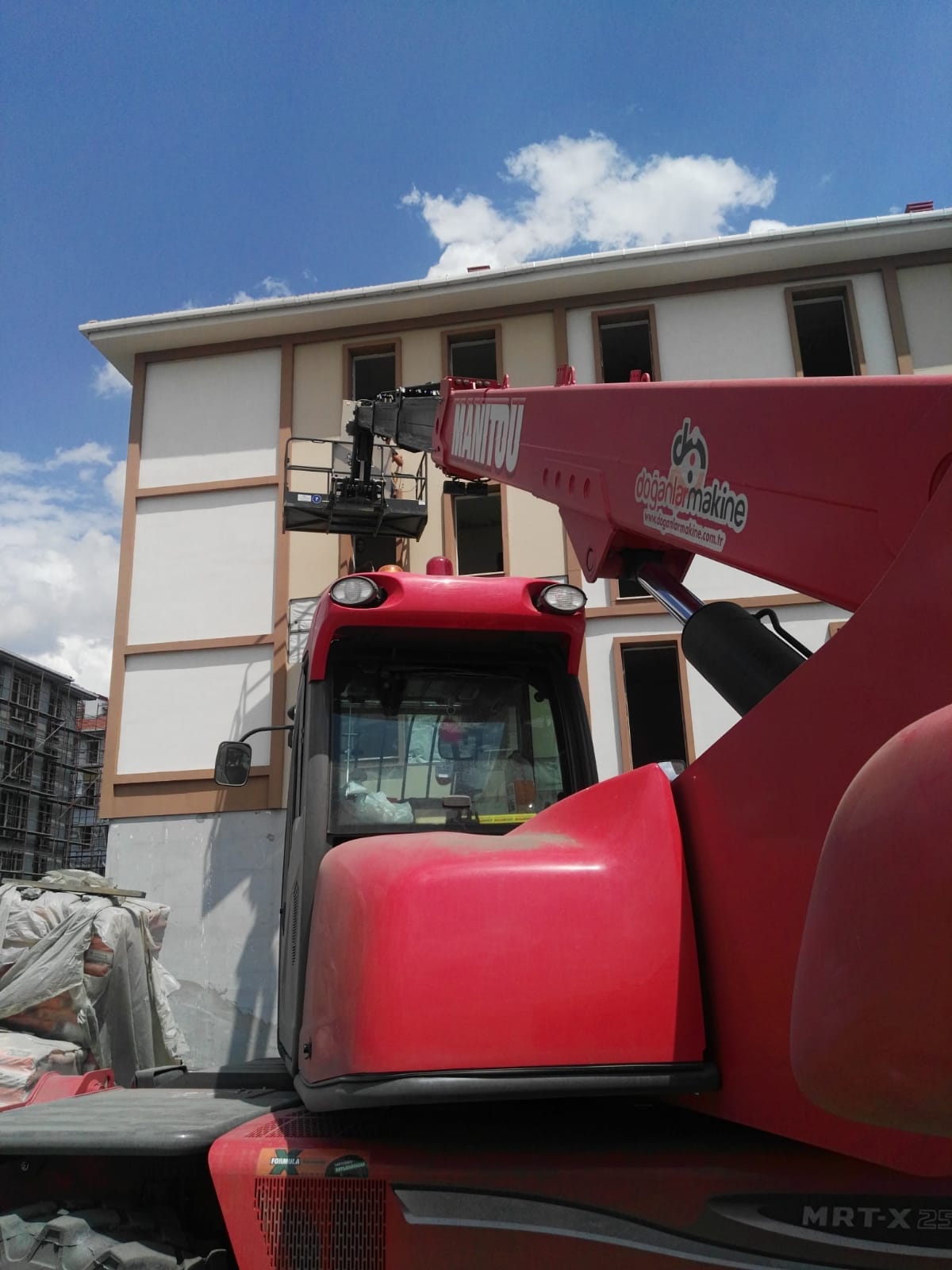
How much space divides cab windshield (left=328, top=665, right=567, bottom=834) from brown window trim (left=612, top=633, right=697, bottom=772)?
27.6 feet

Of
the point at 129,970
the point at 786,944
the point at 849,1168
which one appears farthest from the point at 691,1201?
the point at 129,970

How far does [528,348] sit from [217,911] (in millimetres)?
9438

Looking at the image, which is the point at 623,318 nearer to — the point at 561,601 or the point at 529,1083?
the point at 561,601

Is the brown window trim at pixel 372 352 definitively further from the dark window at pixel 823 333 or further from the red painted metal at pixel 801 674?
the red painted metal at pixel 801 674

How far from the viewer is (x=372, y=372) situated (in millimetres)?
15242

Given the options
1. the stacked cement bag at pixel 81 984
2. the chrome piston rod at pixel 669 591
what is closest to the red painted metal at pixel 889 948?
the chrome piston rod at pixel 669 591

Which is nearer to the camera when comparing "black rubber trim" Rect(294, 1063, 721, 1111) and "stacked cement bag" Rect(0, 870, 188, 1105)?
"black rubber trim" Rect(294, 1063, 721, 1111)

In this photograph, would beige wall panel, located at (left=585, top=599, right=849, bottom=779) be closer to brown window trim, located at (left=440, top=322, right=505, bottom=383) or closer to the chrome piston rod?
brown window trim, located at (left=440, top=322, right=505, bottom=383)

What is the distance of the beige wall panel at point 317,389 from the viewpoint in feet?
47.3

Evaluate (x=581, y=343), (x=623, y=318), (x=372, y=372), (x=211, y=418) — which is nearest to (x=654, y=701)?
(x=581, y=343)

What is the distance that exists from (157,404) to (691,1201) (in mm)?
15114

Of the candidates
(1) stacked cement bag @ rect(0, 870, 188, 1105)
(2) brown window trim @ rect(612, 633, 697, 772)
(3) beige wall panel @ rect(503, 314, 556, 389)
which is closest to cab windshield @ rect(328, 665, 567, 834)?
(1) stacked cement bag @ rect(0, 870, 188, 1105)

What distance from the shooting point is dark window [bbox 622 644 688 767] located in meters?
13.2

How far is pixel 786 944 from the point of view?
1.74 meters
